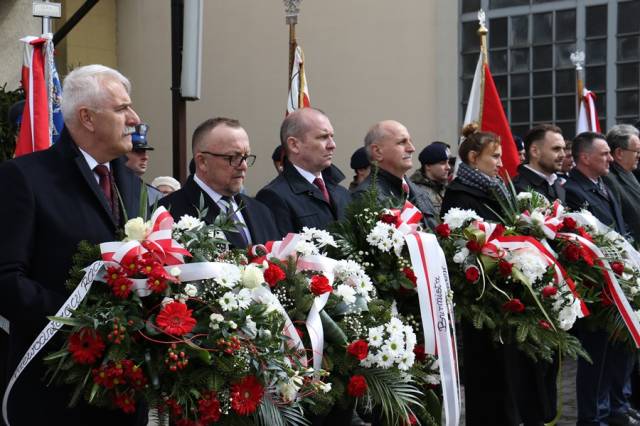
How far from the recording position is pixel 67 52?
695 inches

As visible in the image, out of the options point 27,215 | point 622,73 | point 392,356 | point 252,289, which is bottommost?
point 392,356

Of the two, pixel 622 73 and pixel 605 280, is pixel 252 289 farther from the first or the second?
pixel 622 73

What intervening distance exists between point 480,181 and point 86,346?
3.49 m

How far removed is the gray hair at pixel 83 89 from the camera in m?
4.02

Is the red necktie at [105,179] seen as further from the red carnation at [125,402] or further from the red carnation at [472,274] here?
the red carnation at [472,274]

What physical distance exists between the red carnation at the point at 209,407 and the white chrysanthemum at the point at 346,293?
37.7 inches

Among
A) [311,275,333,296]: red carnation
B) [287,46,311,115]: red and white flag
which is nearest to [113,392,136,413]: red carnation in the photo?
[311,275,333,296]: red carnation

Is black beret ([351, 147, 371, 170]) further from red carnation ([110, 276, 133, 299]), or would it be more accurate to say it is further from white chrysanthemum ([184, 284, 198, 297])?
red carnation ([110, 276, 133, 299])

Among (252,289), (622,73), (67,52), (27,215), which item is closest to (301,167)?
(252,289)

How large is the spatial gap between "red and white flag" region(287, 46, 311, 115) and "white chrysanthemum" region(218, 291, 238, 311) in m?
7.22

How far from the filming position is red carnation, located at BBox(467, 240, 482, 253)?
18.9 feet

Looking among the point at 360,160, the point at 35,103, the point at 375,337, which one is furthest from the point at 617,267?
the point at 360,160

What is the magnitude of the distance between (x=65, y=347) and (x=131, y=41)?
15309 millimetres

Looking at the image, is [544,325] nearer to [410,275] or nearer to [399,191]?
[410,275]
